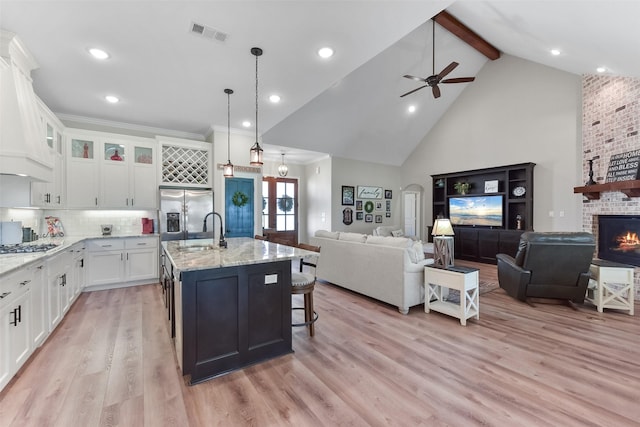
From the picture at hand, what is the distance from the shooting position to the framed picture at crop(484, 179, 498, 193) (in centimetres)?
694

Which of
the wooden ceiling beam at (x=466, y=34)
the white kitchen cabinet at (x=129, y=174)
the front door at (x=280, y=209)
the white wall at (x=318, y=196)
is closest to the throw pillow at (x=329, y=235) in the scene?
the white wall at (x=318, y=196)

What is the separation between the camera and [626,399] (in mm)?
1915

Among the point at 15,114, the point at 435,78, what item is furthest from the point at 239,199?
the point at 435,78

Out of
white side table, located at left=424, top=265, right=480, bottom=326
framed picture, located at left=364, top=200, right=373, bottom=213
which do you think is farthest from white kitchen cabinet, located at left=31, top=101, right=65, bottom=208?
framed picture, located at left=364, top=200, right=373, bottom=213

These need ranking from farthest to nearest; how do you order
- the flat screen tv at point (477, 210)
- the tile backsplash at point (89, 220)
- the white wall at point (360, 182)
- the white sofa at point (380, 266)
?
1. the white wall at point (360, 182)
2. the flat screen tv at point (477, 210)
3. the tile backsplash at point (89, 220)
4. the white sofa at point (380, 266)

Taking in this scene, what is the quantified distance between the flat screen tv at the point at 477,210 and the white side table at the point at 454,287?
4236mm

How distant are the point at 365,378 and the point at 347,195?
6225mm

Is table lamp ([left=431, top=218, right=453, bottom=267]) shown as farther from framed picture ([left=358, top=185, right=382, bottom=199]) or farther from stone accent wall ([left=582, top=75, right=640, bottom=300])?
framed picture ([left=358, top=185, right=382, bottom=199])

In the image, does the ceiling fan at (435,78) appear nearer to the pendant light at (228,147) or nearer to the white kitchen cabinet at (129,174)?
the pendant light at (228,147)

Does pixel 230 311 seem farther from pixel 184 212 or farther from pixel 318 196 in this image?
pixel 318 196

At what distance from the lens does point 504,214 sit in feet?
22.0

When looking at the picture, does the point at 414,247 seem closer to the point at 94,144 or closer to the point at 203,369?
the point at 203,369

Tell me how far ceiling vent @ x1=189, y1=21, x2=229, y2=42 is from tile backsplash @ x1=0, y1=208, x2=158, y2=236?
139 inches

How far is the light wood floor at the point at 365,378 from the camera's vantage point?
5.84 feet
